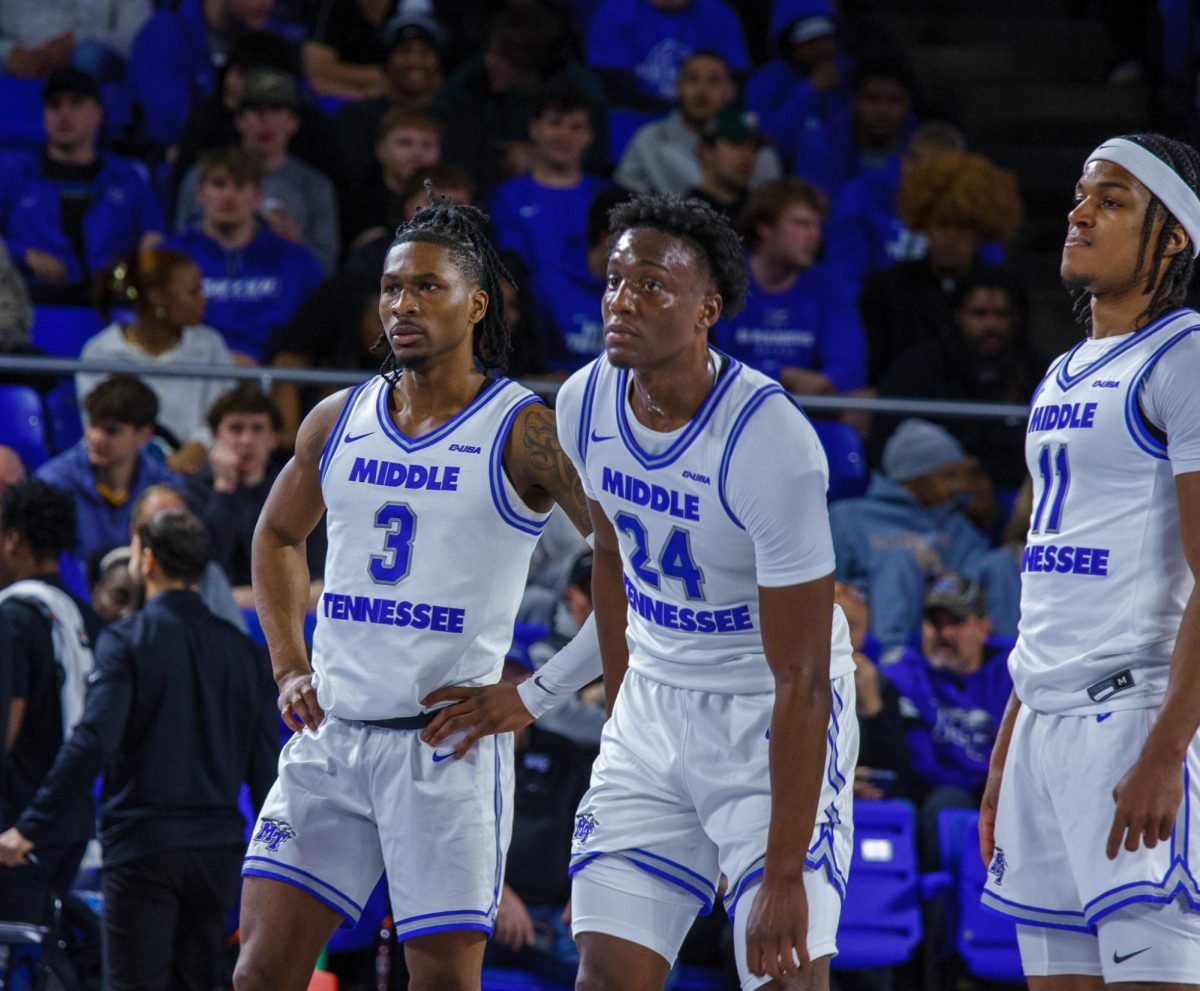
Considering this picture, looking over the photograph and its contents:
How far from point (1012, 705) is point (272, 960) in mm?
1745

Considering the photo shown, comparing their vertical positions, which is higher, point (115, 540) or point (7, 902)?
point (115, 540)

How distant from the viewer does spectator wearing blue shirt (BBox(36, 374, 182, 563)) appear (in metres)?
7.30

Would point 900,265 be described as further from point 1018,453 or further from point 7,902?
point 7,902

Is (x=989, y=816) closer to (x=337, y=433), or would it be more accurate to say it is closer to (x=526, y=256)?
(x=337, y=433)

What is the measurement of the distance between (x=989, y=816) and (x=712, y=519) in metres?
1.01

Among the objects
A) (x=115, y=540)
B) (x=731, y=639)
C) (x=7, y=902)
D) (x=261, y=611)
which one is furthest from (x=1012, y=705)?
(x=115, y=540)

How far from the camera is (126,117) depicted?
10273 mm

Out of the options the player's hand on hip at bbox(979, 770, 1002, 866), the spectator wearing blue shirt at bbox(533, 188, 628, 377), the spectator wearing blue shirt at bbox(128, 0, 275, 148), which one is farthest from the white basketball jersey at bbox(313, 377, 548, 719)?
the spectator wearing blue shirt at bbox(128, 0, 275, 148)

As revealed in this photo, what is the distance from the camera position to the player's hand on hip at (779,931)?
357cm

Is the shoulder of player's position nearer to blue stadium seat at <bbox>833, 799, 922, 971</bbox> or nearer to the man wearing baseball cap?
blue stadium seat at <bbox>833, 799, 922, 971</bbox>

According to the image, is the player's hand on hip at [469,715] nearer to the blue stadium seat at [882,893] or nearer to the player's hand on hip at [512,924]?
the player's hand on hip at [512,924]

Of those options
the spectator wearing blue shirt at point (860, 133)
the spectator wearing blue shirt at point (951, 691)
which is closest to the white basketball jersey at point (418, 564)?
the spectator wearing blue shirt at point (951, 691)

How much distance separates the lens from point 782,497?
3664 mm

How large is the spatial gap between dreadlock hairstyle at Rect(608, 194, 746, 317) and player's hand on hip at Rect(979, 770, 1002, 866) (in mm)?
1214
